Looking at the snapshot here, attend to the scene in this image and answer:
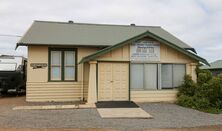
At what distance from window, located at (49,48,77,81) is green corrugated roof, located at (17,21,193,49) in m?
0.70

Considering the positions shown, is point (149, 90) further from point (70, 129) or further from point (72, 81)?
point (70, 129)

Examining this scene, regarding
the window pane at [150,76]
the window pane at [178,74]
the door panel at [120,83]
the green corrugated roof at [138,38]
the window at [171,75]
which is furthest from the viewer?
the window pane at [178,74]

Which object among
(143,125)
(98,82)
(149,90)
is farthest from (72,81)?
(143,125)

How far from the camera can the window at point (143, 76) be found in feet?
64.3

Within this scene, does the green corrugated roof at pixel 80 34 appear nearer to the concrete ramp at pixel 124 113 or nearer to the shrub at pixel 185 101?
the shrub at pixel 185 101

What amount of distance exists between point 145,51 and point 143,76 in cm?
153

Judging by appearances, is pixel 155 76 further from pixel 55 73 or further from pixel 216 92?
pixel 55 73

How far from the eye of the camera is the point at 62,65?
20672mm

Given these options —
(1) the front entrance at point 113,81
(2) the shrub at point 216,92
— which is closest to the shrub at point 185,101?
(2) the shrub at point 216,92

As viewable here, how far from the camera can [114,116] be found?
1434 cm

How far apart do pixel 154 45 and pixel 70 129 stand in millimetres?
9929

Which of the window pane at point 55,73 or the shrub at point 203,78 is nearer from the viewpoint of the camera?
the shrub at point 203,78

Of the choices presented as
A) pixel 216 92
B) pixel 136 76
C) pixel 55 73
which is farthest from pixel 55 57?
pixel 216 92

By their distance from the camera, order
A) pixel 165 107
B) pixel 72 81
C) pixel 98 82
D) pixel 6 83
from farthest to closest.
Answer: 1. pixel 6 83
2. pixel 72 81
3. pixel 98 82
4. pixel 165 107
